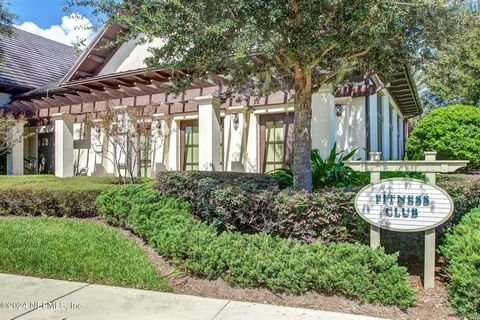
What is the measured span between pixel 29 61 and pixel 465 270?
21703 mm

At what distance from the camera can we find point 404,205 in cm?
468

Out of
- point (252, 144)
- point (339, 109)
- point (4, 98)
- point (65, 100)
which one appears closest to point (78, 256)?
point (252, 144)

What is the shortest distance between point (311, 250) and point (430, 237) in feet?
4.89

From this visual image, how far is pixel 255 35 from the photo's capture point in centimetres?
460

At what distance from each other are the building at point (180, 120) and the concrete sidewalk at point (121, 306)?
5426mm

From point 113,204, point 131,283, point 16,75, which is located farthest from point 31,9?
point 131,283

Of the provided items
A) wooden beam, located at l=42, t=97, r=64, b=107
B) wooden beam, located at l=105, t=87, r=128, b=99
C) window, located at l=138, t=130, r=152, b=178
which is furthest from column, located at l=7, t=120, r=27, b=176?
window, located at l=138, t=130, r=152, b=178

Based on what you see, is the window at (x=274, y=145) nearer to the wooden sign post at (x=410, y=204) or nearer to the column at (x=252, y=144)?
the column at (x=252, y=144)

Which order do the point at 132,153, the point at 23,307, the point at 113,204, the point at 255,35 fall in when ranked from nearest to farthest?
the point at 23,307
the point at 255,35
the point at 113,204
the point at 132,153

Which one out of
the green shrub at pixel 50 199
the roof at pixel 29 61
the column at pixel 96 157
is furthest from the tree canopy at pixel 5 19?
the green shrub at pixel 50 199

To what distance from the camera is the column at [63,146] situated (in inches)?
512

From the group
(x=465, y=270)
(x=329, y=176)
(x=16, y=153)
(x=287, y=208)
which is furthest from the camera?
(x=16, y=153)

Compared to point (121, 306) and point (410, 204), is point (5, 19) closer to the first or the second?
point (121, 306)

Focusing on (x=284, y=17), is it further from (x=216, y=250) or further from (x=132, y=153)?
(x=132, y=153)
